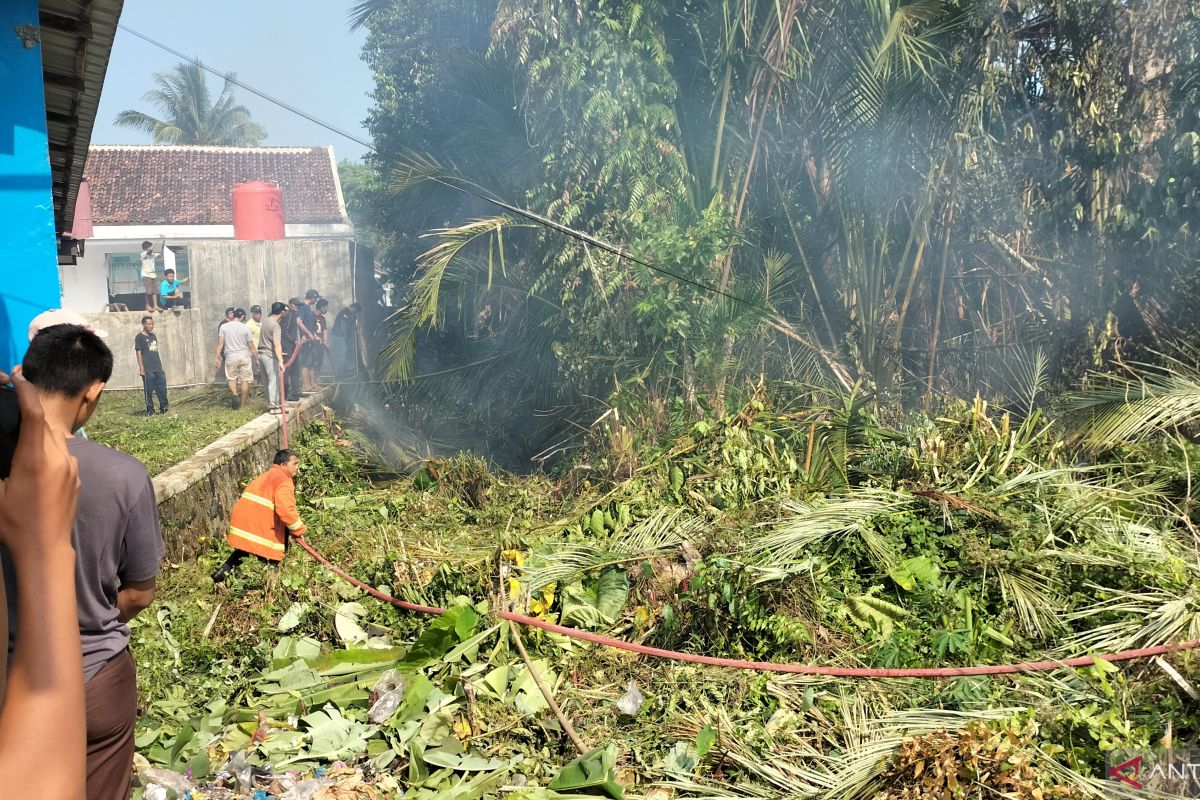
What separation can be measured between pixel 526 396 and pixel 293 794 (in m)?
8.06

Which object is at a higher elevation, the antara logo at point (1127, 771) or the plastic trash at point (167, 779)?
the plastic trash at point (167, 779)

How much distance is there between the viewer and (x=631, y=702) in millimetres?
4738

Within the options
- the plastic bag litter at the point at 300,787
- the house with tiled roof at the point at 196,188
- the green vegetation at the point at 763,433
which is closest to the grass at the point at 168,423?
the green vegetation at the point at 763,433

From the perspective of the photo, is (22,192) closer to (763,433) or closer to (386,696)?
(386,696)

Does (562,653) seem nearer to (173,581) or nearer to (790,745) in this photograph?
(790,745)

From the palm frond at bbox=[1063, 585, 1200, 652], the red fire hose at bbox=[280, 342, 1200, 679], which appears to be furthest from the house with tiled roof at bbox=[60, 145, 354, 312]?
the palm frond at bbox=[1063, 585, 1200, 652]

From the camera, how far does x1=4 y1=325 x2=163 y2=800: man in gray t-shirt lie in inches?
96.9

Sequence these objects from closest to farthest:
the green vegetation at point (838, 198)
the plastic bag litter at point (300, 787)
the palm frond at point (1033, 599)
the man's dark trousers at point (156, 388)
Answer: the plastic bag litter at point (300, 787)
the palm frond at point (1033, 599)
the green vegetation at point (838, 198)
the man's dark trousers at point (156, 388)

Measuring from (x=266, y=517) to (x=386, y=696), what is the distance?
2.64 m

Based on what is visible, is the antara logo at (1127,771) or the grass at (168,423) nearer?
the antara logo at (1127,771)

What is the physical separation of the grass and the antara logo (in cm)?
736

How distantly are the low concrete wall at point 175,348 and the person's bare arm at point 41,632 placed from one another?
17.7 metres

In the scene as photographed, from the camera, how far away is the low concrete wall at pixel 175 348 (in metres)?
17.5

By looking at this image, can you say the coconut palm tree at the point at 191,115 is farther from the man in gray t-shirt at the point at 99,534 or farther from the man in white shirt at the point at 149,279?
the man in gray t-shirt at the point at 99,534
